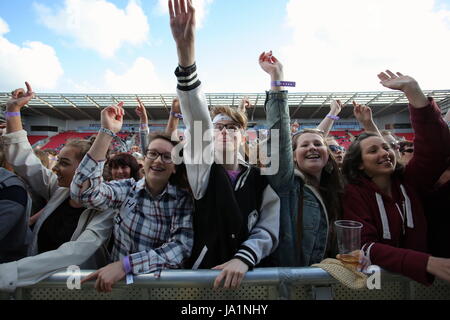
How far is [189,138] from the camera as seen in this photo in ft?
4.23

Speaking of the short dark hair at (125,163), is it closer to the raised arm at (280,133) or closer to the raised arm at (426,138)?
the raised arm at (280,133)

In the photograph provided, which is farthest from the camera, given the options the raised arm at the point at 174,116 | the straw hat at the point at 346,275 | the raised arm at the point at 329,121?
the raised arm at the point at 329,121

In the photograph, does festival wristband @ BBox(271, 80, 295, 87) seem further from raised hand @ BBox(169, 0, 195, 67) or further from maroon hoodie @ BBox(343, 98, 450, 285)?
maroon hoodie @ BBox(343, 98, 450, 285)

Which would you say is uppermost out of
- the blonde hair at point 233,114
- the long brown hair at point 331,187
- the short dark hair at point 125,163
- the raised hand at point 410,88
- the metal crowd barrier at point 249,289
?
the raised hand at point 410,88

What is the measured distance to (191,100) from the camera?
48.3 inches

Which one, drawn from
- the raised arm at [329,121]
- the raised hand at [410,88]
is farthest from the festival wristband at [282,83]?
the raised arm at [329,121]

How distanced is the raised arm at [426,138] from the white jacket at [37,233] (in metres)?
1.94

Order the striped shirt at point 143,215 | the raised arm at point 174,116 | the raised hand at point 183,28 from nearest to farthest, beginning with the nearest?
the raised hand at point 183,28
the striped shirt at point 143,215
the raised arm at point 174,116

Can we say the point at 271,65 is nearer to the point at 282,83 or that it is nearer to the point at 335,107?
the point at 282,83

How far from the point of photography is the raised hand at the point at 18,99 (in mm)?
1774

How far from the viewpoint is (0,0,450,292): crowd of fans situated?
121 centimetres
